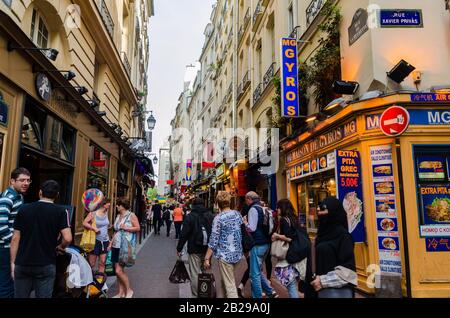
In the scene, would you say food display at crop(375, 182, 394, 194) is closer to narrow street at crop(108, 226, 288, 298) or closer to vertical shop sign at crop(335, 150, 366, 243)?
vertical shop sign at crop(335, 150, 366, 243)

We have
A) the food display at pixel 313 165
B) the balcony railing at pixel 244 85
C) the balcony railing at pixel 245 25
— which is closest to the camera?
the food display at pixel 313 165

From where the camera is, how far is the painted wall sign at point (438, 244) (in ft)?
21.3

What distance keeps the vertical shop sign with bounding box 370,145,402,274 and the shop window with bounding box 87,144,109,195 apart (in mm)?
8747

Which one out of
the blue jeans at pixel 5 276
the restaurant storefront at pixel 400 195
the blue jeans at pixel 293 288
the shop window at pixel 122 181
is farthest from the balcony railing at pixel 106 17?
the blue jeans at pixel 293 288

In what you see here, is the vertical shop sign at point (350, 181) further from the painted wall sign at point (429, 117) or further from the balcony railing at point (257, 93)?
the balcony railing at point (257, 93)

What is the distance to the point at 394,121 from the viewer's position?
6570mm

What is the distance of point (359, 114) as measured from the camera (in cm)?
733

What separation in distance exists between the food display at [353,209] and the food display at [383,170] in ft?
2.25

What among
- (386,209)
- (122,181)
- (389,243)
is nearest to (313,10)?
(386,209)

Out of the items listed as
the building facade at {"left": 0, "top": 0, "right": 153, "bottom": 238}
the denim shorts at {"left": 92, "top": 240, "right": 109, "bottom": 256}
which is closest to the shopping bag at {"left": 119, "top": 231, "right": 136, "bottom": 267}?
the denim shorts at {"left": 92, "top": 240, "right": 109, "bottom": 256}

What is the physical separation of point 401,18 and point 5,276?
8.83m
